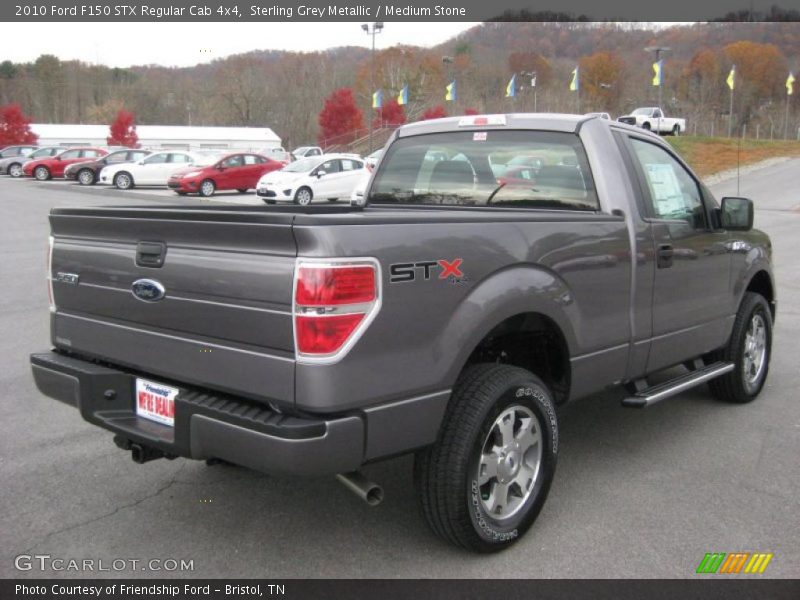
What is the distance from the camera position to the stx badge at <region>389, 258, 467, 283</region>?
2.79 metres

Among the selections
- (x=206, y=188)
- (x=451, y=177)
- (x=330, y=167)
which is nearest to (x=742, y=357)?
(x=451, y=177)

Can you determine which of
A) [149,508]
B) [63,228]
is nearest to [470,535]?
[149,508]

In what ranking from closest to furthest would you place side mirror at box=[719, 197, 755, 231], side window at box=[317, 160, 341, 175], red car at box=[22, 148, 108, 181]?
side mirror at box=[719, 197, 755, 231] → side window at box=[317, 160, 341, 175] → red car at box=[22, 148, 108, 181]

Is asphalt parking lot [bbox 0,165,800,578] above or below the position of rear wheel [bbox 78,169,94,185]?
below

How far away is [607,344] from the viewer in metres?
3.96

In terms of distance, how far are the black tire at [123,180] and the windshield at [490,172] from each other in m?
29.5

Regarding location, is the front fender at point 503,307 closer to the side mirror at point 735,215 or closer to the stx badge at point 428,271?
the stx badge at point 428,271

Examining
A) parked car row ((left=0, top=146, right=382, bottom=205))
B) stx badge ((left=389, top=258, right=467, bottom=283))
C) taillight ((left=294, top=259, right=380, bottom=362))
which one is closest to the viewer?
taillight ((left=294, top=259, right=380, bottom=362))

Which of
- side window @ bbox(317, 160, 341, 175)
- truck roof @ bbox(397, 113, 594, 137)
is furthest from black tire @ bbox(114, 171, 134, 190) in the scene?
truck roof @ bbox(397, 113, 594, 137)

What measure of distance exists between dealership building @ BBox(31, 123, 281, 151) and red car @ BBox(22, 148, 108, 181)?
138 ft

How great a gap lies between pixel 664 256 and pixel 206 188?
25.6 metres

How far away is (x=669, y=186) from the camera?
471 cm

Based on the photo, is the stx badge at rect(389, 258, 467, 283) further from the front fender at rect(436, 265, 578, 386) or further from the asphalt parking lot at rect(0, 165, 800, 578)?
the asphalt parking lot at rect(0, 165, 800, 578)
